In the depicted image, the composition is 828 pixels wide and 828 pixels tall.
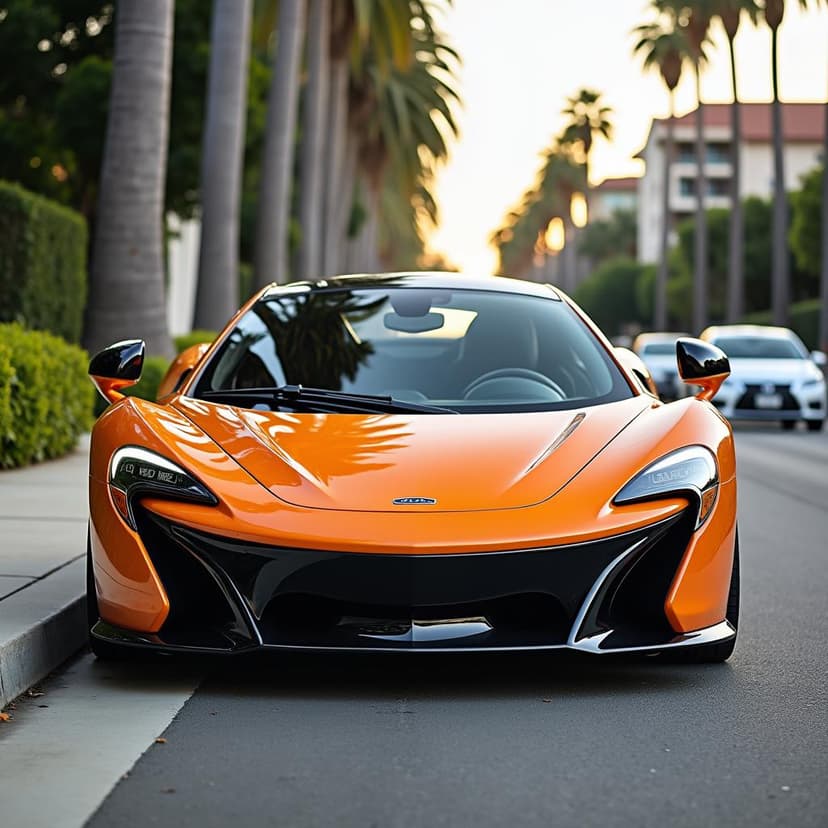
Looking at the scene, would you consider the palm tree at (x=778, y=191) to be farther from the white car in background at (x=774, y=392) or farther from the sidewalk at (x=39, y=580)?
the sidewalk at (x=39, y=580)

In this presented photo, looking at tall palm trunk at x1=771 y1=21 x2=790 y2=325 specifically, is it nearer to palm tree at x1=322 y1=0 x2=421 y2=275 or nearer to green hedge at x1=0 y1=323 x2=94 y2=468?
palm tree at x1=322 y1=0 x2=421 y2=275

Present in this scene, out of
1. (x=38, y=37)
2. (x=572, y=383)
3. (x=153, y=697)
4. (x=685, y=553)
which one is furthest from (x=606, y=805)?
(x=38, y=37)

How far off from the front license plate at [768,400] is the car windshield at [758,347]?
1337mm

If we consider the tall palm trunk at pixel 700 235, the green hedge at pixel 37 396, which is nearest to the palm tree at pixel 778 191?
the tall palm trunk at pixel 700 235

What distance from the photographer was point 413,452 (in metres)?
5.37

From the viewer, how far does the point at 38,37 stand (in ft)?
100

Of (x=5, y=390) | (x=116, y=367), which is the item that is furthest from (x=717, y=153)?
(x=116, y=367)

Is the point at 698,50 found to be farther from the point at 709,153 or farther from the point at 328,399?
the point at 328,399

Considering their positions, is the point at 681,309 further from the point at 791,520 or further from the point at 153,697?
the point at 153,697

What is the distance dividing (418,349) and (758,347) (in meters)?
18.8

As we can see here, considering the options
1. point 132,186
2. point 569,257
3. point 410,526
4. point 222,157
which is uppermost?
point 569,257

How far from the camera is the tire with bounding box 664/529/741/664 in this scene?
5.42 metres

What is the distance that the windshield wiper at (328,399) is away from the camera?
588 cm

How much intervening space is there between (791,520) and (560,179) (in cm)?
10485
